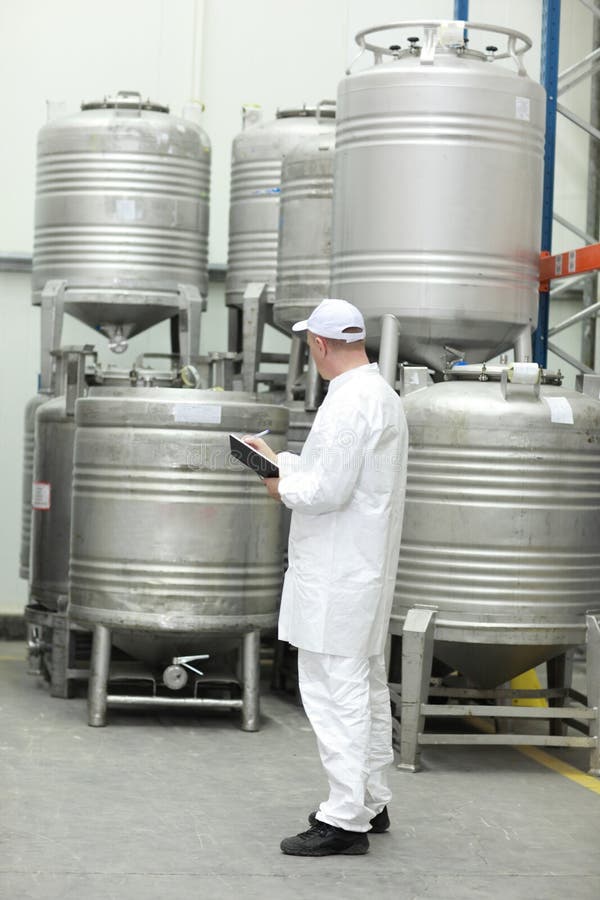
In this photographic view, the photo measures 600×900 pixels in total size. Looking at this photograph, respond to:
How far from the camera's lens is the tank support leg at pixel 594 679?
543 centimetres

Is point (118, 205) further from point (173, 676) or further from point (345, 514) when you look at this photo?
point (345, 514)

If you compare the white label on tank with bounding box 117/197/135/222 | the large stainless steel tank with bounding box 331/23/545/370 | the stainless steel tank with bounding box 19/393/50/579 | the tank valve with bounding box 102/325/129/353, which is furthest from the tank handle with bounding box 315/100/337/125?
the stainless steel tank with bounding box 19/393/50/579

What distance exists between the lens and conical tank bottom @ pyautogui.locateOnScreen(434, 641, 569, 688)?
5527 millimetres

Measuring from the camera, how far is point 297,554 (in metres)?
4.32

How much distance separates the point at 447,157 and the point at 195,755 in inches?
104

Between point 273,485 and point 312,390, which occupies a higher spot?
point 312,390

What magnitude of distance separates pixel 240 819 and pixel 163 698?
1516 mm

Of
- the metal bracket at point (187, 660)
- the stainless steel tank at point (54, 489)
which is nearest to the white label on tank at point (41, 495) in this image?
the stainless steel tank at point (54, 489)

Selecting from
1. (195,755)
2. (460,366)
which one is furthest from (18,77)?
(195,755)

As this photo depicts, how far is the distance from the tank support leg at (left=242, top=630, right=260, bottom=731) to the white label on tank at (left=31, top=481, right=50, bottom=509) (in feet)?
5.20

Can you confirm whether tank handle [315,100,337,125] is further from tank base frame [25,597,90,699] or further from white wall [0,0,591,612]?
tank base frame [25,597,90,699]

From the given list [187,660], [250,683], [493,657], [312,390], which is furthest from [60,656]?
[493,657]

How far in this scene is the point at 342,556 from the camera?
4.21 metres

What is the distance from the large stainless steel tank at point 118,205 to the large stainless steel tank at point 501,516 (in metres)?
2.59
